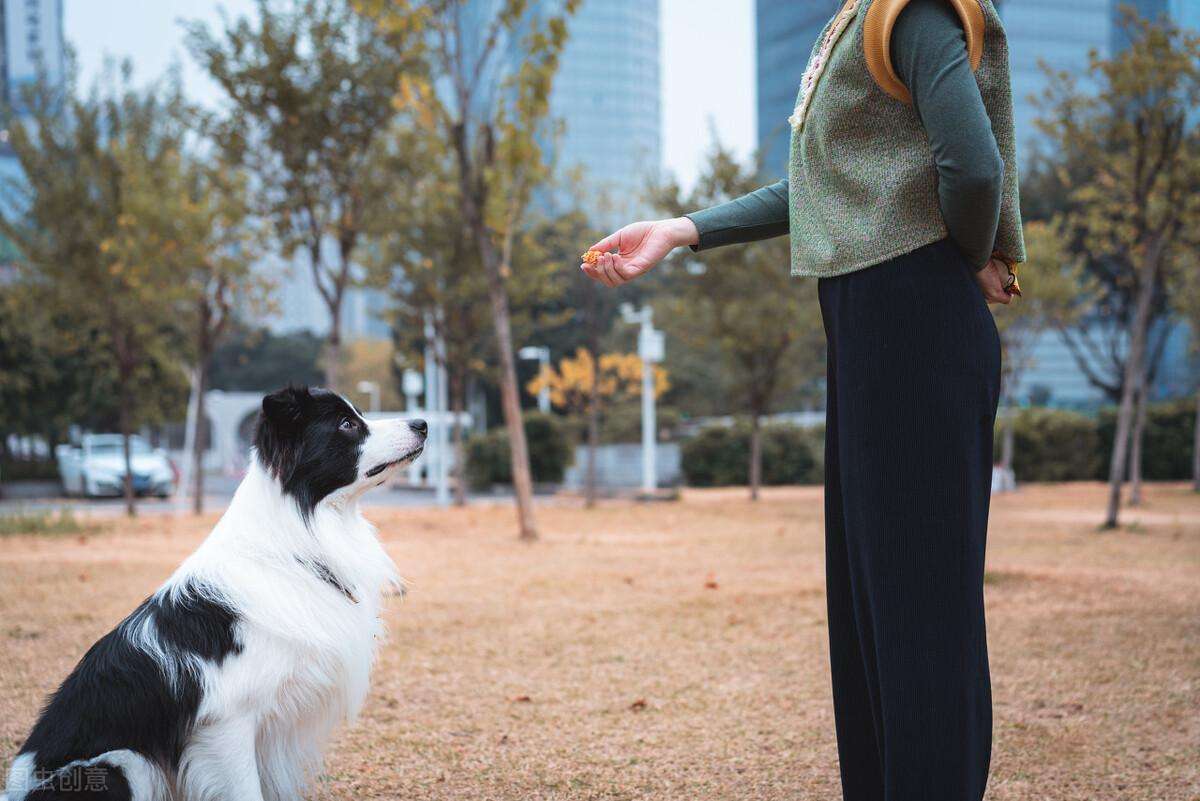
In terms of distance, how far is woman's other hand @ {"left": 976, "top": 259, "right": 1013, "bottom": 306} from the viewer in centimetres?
192

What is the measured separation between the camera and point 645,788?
319 cm

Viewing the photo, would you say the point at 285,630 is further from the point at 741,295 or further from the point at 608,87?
the point at 608,87

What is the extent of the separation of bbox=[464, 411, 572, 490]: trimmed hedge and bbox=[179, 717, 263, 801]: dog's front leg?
73.0 ft

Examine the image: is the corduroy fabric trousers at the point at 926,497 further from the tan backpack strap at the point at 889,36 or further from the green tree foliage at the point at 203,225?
the green tree foliage at the point at 203,225

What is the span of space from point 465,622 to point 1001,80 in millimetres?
5016

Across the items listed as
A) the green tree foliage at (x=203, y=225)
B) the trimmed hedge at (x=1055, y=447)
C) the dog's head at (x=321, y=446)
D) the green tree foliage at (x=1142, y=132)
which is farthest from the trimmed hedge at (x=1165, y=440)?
the dog's head at (x=321, y=446)

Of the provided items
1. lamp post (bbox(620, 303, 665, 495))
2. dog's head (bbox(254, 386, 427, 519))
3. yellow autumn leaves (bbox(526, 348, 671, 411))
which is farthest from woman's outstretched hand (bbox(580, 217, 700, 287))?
lamp post (bbox(620, 303, 665, 495))

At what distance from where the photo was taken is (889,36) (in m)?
1.79

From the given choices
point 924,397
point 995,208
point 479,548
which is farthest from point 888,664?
point 479,548

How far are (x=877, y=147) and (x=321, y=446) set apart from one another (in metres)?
1.58

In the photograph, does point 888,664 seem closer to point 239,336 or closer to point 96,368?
point 96,368

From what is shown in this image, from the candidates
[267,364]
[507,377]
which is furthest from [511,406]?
[267,364]

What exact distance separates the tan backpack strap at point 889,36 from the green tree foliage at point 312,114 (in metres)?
11.1

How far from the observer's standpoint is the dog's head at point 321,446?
8.66ft
